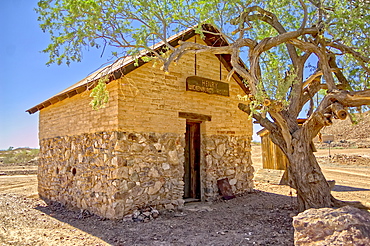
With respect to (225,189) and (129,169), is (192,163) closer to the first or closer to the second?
(225,189)

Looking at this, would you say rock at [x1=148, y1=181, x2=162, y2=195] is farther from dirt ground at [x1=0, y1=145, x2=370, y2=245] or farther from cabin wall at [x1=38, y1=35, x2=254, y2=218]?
dirt ground at [x1=0, y1=145, x2=370, y2=245]

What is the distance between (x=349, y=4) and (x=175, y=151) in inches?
215

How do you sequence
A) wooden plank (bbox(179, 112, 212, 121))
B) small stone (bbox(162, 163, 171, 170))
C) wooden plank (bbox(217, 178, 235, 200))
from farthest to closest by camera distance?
wooden plank (bbox(217, 178, 235, 200)), wooden plank (bbox(179, 112, 212, 121)), small stone (bbox(162, 163, 171, 170))

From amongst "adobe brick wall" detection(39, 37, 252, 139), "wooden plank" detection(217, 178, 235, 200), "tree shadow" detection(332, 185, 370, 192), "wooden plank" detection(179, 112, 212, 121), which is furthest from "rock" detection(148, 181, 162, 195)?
"tree shadow" detection(332, 185, 370, 192)

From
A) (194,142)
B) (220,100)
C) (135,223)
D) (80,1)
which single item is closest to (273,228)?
(135,223)

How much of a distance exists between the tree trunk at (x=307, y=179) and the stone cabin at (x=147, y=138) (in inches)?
119

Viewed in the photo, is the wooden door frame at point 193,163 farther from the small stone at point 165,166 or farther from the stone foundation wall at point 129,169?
the small stone at point 165,166

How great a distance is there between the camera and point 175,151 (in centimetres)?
798

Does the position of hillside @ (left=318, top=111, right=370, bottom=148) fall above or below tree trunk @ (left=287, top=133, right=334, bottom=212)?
above

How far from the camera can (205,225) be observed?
21.2 ft

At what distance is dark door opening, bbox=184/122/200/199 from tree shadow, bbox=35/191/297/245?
634mm

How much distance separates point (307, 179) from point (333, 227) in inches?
93.2

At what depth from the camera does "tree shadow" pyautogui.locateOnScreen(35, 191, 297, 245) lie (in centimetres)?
540

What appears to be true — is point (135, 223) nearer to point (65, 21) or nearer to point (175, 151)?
point (175, 151)
